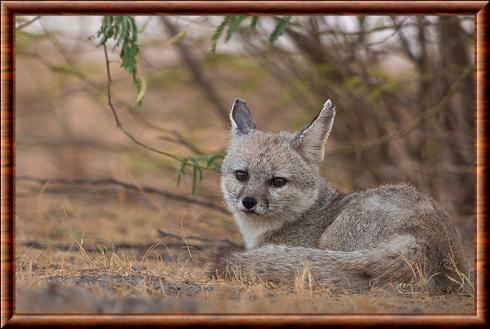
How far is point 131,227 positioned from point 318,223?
5.11m

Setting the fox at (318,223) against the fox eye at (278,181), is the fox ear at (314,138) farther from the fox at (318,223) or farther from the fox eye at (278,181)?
the fox eye at (278,181)

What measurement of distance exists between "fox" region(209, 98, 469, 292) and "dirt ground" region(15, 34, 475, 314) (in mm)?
225

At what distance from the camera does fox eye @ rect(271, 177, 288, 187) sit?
698cm

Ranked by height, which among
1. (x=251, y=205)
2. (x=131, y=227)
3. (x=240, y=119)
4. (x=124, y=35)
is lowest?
(x=131, y=227)

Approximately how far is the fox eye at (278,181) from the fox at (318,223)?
11 mm

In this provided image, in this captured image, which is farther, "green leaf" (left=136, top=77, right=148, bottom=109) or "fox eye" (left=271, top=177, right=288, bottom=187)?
"green leaf" (left=136, top=77, right=148, bottom=109)

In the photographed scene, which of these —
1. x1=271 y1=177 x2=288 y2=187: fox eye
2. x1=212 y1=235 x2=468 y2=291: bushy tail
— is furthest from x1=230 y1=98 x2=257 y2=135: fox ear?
x1=212 y1=235 x2=468 y2=291: bushy tail

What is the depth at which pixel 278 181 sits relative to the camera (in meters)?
7.00

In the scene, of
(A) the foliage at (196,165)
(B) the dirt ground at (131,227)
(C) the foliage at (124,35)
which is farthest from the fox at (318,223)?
(C) the foliage at (124,35)

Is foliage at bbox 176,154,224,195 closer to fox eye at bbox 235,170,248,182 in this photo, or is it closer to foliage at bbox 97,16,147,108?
fox eye at bbox 235,170,248,182

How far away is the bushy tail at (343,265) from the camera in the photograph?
570 centimetres

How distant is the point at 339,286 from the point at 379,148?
23.7ft

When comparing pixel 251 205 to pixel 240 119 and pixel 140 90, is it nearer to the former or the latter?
pixel 240 119

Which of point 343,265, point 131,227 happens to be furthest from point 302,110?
point 343,265
